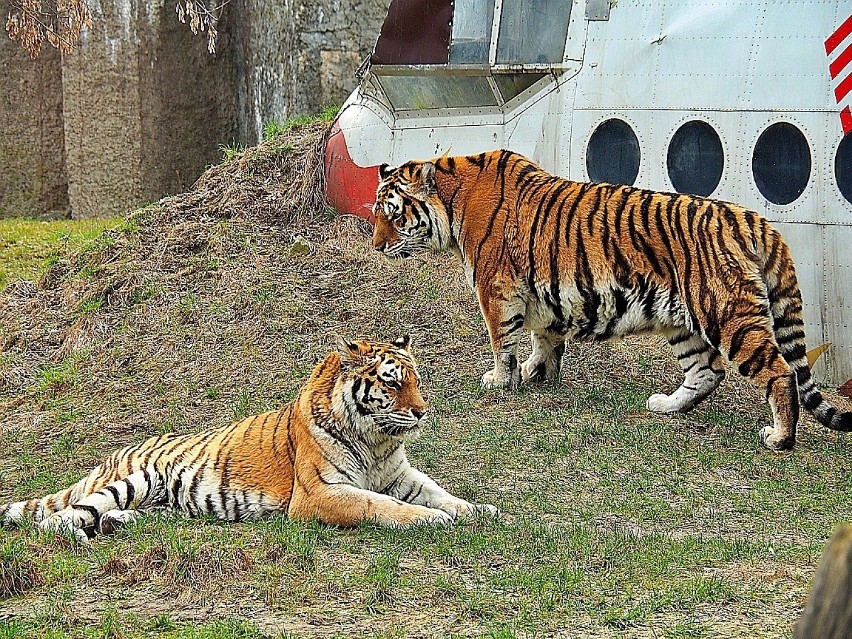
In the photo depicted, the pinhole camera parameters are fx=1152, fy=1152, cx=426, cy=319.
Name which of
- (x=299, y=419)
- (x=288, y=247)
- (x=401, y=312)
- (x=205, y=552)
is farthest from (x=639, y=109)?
(x=205, y=552)

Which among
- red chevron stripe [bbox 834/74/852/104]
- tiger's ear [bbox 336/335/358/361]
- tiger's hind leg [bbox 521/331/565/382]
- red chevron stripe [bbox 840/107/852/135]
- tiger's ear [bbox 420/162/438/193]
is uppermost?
red chevron stripe [bbox 834/74/852/104]

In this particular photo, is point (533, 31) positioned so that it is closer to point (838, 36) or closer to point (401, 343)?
point (838, 36)

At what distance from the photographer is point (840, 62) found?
8500 millimetres

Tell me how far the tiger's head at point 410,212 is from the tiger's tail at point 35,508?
3.51 meters

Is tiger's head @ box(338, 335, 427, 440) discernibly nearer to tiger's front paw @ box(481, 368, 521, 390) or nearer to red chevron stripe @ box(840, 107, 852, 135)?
tiger's front paw @ box(481, 368, 521, 390)

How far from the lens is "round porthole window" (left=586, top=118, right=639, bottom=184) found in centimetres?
Answer: 964

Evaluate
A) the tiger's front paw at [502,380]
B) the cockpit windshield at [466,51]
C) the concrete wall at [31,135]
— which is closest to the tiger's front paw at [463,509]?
the tiger's front paw at [502,380]

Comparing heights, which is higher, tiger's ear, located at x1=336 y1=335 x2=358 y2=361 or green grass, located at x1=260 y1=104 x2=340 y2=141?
green grass, located at x1=260 y1=104 x2=340 y2=141

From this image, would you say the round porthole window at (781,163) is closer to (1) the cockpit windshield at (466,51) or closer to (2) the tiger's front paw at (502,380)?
(1) the cockpit windshield at (466,51)

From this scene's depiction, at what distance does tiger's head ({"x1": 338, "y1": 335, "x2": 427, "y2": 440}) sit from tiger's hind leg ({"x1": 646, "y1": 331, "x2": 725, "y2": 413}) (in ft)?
9.66

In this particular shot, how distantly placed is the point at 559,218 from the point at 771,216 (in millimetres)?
1730

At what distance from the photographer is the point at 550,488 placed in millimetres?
6641

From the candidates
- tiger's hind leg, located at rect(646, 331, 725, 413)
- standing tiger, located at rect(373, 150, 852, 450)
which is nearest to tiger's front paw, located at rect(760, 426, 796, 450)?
standing tiger, located at rect(373, 150, 852, 450)

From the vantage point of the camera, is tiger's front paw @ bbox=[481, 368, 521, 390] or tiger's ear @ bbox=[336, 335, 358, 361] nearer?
tiger's ear @ bbox=[336, 335, 358, 361]
